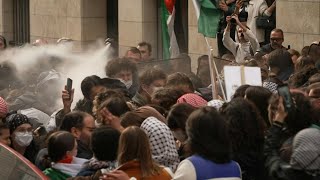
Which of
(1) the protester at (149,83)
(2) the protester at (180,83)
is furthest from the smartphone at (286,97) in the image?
(1) the protester at (149,83)

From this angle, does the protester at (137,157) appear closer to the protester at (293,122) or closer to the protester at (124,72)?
the protester at (293,122)

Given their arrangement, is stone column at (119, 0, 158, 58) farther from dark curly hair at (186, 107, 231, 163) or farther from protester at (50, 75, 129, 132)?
dark curly hair at (186, 107, 231, 163)

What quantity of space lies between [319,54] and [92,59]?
4611 mm

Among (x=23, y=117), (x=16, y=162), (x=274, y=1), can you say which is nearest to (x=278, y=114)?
(x=16, y=162)

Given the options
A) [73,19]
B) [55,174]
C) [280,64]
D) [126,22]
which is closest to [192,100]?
[55,174]

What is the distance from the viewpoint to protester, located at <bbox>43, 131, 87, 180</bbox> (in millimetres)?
9156

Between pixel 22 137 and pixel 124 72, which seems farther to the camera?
pixel 124 72

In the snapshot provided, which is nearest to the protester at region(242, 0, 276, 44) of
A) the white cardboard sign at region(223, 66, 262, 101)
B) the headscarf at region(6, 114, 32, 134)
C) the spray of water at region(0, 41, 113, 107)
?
the spray of water at region(0, 41, 113, 107)

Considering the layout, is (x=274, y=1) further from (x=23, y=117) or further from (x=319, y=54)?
(x=23, y=117)

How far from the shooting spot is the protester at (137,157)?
324 inches

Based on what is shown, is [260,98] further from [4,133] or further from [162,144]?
[4,133]

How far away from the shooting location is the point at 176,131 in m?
9.36

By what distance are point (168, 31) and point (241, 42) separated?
4.09m

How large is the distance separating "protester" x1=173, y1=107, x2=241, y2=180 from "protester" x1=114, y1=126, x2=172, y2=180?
1.11ft
